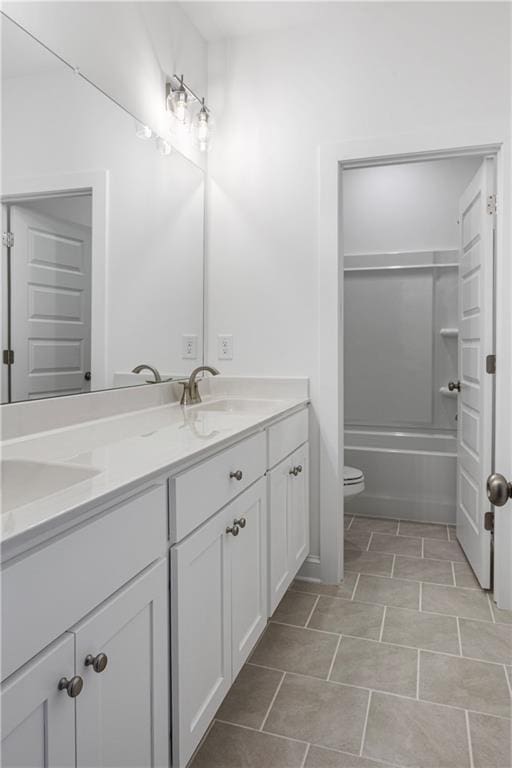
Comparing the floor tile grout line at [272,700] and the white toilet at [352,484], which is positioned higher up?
the white toilet at [352,484]

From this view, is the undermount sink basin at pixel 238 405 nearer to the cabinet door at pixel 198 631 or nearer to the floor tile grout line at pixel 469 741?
the cabinet door at pixel 198 631

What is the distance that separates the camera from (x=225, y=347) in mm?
2576

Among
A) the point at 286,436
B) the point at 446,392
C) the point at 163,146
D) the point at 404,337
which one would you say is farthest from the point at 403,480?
the point at 163,146

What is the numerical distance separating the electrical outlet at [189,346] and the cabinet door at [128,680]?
4.58ft

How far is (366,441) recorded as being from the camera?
11.6 ft

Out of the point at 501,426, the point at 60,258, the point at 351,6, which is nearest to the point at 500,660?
the point at 501,426

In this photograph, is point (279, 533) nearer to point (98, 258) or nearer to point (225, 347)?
point (225, 347)

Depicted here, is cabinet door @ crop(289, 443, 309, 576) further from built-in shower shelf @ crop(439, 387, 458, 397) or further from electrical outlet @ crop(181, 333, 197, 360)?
built-in shower shelf @ crop(439, 387, 458, 397)

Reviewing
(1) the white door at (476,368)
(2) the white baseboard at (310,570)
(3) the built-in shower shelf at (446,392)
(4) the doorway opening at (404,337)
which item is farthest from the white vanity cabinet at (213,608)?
(3) the built-in shower shelf at (446,392)

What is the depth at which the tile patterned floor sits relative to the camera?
141 centimetres

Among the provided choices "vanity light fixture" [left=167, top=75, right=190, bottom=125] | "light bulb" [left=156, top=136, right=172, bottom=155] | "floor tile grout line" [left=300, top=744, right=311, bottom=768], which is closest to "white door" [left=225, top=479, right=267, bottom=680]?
"floor tile grout line" [left=300, top=744, right=311, bottom=768]

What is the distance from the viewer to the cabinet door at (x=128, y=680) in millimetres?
853

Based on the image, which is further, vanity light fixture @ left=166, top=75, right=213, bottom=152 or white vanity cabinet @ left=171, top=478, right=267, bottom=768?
vanity light fixture @ left=166, top=75, right=213, bottom=152

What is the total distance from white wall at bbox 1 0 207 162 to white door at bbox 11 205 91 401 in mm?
542
